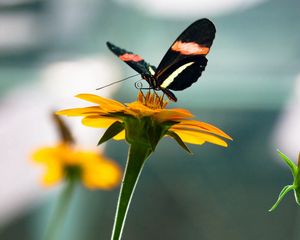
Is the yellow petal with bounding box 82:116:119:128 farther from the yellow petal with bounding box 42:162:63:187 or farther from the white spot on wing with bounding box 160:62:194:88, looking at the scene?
the yellow petal with bounding box 42:162:63:187

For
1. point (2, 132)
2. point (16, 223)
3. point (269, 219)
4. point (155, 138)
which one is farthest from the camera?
point (2, 132)

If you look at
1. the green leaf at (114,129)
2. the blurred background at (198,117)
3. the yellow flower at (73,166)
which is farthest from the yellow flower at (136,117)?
the blurred background at (198,117)

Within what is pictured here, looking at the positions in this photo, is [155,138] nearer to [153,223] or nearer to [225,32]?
[153,223]

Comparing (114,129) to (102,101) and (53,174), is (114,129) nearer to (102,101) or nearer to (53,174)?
(102,101)

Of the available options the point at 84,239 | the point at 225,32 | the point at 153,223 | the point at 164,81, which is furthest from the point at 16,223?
the point at 164,81

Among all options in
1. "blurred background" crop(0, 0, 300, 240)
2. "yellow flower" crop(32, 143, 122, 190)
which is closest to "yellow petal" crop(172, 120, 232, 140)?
"yellow flower" crop(32, 143, 122, 190)

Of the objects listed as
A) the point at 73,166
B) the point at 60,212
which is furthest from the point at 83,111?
the point at 73,166
